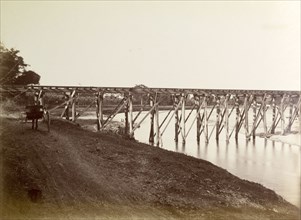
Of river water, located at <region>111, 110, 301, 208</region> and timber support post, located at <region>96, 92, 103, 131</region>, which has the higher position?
timber support post, located at <region>96, 92, 103, 131</region>

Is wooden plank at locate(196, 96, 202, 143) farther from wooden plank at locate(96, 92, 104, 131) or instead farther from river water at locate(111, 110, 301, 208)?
wooden plank at locate(96, 92, 104, 131)

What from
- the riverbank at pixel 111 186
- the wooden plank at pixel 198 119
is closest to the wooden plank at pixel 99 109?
Result: the wooden plank at pixel 198 119

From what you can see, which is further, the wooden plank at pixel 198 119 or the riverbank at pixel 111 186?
the wooden plank at pixel 198 119

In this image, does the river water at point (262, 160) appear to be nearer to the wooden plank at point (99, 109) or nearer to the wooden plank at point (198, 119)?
the wooden plank at point (198, 119)

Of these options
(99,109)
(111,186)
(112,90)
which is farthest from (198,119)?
(111,186)

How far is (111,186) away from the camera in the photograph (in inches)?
275

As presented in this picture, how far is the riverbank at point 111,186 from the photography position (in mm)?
6039

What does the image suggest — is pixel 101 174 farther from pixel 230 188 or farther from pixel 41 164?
pixel 230 188

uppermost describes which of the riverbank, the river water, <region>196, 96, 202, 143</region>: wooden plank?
<region>196, 96, 202, 143</region>: wooden plank

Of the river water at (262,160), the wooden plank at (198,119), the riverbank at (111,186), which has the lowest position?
the river water at (262,160)

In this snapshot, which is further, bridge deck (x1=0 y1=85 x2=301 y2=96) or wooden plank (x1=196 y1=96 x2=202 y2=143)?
wooden plank (x1=196 y1=96 x2=202 y2=143)

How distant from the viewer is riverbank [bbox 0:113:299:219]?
6.04 meters

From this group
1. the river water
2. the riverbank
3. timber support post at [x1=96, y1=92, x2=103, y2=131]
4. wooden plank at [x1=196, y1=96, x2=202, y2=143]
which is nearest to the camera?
the riverbank

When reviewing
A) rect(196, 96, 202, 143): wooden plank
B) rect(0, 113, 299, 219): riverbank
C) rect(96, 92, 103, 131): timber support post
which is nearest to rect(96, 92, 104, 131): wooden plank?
rect(96, 92, 103, 131): timber support post
